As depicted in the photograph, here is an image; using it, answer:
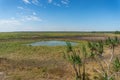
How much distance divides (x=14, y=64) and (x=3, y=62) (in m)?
2.83

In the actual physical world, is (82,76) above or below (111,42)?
below

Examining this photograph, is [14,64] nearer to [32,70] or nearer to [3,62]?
[3,62]

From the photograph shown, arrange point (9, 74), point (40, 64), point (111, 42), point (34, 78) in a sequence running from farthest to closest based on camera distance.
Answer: point (40, 64)
point (9, 74)
point (34, 78)
point (111, 42)

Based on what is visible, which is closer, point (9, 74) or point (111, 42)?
point (111, 42)

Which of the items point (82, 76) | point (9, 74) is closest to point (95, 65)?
point (82, 76)

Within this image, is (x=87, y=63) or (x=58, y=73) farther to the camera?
(x=87, y=63)

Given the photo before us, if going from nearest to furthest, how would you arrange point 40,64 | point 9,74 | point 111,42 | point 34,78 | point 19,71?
point 111,42, point 34,78, point 9,74, point 19,71, point 40,64

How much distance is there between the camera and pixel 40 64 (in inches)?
1409

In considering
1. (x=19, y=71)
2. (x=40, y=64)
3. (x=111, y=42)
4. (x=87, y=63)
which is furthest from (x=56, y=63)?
(x=111, y=42)

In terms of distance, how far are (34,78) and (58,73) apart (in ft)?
14.6

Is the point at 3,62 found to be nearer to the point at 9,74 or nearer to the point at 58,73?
the point at 9,74

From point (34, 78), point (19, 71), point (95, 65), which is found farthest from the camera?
point (95, 65)

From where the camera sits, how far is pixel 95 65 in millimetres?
33562

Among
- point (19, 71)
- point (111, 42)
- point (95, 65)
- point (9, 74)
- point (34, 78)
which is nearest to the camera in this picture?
point (111, 42)
